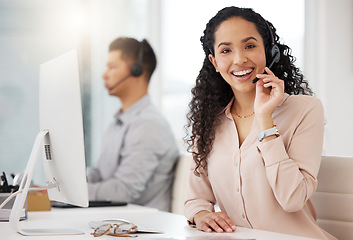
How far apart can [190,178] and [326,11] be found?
6.54ft

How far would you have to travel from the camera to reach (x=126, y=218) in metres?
1.93

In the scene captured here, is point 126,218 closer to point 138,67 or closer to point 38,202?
point 38,202

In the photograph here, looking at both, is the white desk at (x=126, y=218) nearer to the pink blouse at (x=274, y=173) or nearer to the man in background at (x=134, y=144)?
the pink blouse at (x=274, y=173)

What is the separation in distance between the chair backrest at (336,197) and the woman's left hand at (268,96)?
12.4 inches

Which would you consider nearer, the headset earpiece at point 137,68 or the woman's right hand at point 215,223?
the woman's right hand at point 215,223

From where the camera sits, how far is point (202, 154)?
6.26 feet

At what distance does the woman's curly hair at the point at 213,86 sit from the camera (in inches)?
72.8

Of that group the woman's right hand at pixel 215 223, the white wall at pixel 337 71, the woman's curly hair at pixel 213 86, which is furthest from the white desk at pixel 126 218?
the white wall at pixel 337 71

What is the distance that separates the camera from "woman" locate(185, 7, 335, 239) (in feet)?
5.32

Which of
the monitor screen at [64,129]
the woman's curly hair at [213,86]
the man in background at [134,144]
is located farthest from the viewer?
the man in background at [134,144]

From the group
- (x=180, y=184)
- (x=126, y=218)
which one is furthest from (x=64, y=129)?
(x=180, y=184)

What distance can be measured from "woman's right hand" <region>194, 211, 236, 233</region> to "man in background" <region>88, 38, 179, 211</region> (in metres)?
1.28

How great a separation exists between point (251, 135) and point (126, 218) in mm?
571

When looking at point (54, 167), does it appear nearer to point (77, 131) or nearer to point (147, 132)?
point (77, 131)
